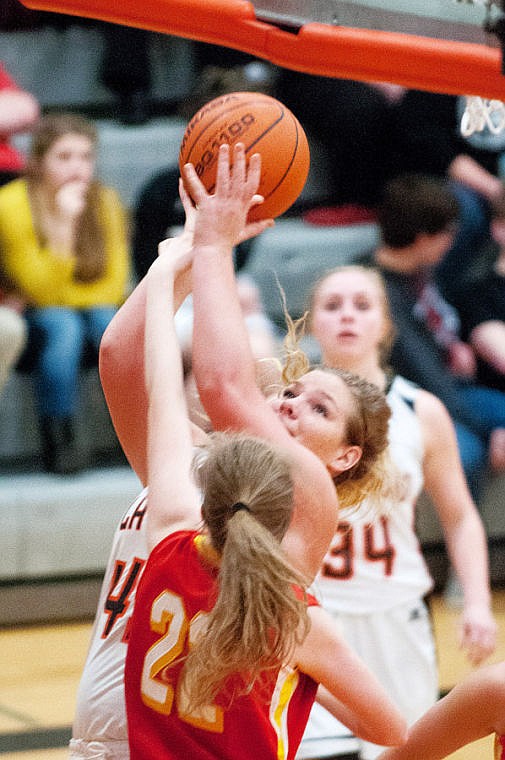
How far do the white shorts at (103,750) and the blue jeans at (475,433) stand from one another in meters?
4.06

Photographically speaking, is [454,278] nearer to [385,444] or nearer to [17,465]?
[17,465]

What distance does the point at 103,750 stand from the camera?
2.59 metres

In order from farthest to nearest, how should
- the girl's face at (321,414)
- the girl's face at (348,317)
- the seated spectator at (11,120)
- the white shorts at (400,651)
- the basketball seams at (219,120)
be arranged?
the seated spectator at (11,120) → the girl's face at (348,317) → the white shorts at (400,651) → the basketball seams at (219,120) → the girl's face at (321,414)

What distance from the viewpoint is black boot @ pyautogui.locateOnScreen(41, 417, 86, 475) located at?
6418 mm

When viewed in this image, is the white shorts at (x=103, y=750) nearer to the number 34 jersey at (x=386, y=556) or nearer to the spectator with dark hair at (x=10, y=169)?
the number 34 jersey at (x=386, y=556)

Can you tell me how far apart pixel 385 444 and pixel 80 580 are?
12.7 ft

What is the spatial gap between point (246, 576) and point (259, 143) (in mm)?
982

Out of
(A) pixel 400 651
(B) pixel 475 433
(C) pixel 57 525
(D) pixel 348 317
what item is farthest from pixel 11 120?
(A) pixel 400 651

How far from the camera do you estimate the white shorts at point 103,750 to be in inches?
102

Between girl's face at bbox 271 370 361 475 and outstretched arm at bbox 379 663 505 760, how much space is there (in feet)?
1.70

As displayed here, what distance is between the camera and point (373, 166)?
749cm

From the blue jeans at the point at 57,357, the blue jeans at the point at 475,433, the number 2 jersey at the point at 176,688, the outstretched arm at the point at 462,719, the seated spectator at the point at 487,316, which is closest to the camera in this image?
the number 2 jersey at the point at 176,688

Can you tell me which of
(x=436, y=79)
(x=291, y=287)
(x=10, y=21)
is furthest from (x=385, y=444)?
(x=10, y=21)

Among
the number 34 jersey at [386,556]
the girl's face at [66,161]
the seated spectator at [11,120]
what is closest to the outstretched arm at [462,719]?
the number 34 jersey at [386,556]
